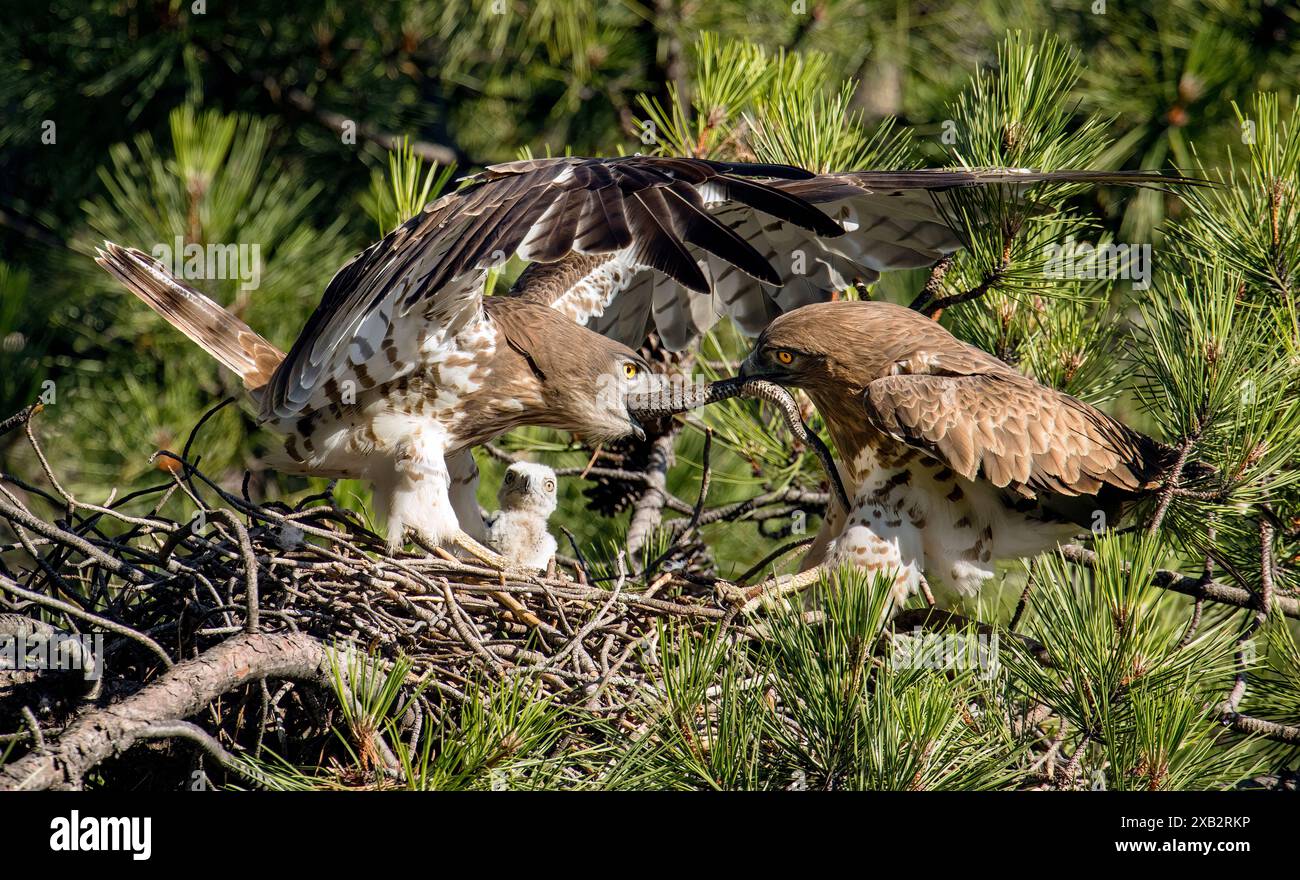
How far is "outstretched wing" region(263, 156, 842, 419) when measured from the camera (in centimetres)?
312

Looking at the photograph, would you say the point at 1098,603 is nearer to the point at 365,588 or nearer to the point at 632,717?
the point at 632,717

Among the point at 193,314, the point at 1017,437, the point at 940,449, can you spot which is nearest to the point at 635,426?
the point at 940,449

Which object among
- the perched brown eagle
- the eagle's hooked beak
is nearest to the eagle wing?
the perched brown eagle

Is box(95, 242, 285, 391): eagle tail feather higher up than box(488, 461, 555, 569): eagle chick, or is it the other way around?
box(95, 242, 285, 391): eagle tail feather

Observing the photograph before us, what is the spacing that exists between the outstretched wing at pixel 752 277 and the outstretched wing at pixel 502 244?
749mm

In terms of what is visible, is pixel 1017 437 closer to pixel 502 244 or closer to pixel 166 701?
pixel 502 244

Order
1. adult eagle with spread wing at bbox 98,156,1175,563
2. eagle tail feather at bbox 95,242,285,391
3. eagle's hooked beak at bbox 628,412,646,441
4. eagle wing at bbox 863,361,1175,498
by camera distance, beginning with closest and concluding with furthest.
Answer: adult eagle with spread wing at bbox 98,156,1175,563 → eagle wing at bbox 863,361,1175,498 → eagle's hooked beak at bbox 628,412,646,441 → eagle tail feather at bbox 95,242,285,391

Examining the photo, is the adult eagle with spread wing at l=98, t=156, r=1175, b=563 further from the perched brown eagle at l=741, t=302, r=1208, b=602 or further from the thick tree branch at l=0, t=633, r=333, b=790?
the thick tree branch at l=0, t=633, r=333, b=790

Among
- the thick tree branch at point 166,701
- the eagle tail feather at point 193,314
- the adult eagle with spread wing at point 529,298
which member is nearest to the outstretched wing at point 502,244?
the adult eagle with spread wing at point 529,298

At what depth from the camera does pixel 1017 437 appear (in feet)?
11.5

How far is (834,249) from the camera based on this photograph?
15.4ft

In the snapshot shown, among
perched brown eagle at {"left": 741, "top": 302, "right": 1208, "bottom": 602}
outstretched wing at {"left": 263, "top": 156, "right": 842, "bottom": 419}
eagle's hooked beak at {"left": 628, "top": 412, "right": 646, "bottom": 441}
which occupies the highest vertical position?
outstretched wing at {"left": 263, "top": 156, "right": 842, "bottom": 419}

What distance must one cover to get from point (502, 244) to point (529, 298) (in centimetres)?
137
